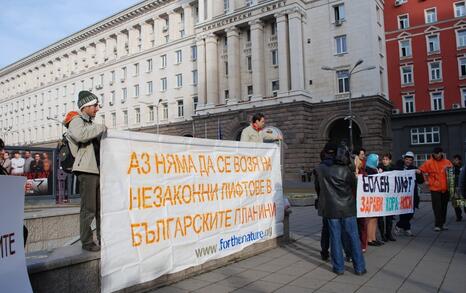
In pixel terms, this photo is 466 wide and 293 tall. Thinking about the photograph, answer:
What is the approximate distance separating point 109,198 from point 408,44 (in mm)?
43921

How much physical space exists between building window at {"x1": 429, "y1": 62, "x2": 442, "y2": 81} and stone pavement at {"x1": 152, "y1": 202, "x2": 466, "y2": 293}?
3660cm

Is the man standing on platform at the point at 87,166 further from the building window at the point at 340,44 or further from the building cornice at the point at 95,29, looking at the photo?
the building cornice at the point at 95,29

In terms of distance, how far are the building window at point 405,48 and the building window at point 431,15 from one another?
9.13ft

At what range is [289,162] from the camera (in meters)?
36.8

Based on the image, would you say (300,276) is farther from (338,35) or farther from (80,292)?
(338,35)

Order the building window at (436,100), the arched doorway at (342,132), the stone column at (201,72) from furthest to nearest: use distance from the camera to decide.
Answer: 1. the stone column at (201,72)
2. the building window at (436,100)
3. the arched doorway at (342,132)

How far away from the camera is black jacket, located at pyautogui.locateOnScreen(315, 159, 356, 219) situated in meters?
5.90

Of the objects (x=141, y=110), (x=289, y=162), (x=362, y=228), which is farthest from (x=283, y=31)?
(x=362, y=228)

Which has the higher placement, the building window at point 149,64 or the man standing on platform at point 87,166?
the building window at point 149,64

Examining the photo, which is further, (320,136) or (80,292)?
(320,136)

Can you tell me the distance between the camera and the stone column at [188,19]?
4959 cm

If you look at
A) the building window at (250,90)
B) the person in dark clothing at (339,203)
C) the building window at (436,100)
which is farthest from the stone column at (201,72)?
the person in dark clothing at (339,203)

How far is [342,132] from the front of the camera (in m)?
40.1

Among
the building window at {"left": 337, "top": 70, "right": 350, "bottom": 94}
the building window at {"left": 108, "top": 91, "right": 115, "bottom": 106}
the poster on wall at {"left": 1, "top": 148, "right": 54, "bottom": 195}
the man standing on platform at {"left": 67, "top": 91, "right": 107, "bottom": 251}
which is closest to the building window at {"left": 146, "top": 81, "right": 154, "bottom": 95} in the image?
the building window at {"left": 108, "top": 91, "right": 115, "bottom": 106}
